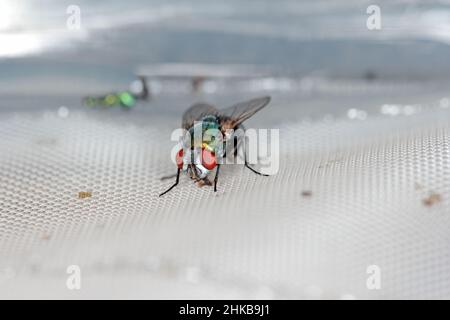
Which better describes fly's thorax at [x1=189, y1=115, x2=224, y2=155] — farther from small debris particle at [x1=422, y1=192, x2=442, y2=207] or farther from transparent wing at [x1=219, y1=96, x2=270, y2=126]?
small debris particle at [x1=422, y1=192, x2=442, y2=207]

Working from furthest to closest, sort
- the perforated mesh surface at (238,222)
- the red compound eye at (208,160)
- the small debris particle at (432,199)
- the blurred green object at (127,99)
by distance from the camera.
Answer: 1. the blurred green object at (127,99)
2. the red compound eye at (208,160)
3. the small debris particle at (432,199)
4. the perforated mesh surface at (238,222)

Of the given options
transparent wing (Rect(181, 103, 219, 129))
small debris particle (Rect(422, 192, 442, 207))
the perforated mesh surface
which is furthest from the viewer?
transparent wing (Rect(181, 103, 219, 129))

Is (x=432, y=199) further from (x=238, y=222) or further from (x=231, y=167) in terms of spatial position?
(x=231, y=167)

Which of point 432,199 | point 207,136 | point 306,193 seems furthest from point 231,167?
point 432,199

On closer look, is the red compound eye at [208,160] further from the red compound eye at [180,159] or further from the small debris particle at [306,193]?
the small debris particle at [306,193]

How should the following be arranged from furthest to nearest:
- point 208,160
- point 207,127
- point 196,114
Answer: point 196,114, point 207,127, point 208,160

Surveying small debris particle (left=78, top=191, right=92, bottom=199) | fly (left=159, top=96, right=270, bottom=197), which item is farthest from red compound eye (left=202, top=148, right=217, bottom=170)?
small debris particle (left=78, top=191, right=92, bottom=199)

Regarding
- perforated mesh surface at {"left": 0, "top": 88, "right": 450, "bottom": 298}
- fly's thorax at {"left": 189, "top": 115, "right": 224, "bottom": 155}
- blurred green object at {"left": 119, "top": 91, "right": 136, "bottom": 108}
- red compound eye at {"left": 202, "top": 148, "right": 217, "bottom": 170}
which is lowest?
perforated mesh surface at {"left": 0, "top": 88, "right": 450, "bottom": 298}

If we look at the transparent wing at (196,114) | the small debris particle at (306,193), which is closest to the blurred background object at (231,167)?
the small debris particle at (306,193)

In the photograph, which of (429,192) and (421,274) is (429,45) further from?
(421,274)
